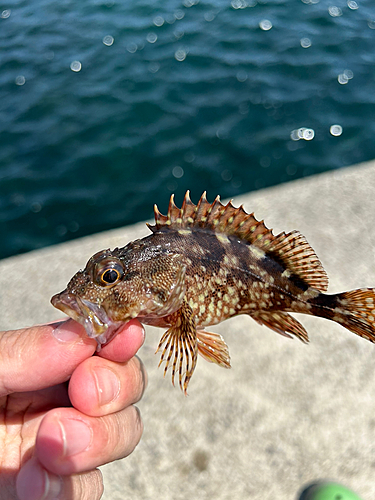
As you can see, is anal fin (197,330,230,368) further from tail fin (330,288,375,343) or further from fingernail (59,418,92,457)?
fingernail (59,418,92,457)

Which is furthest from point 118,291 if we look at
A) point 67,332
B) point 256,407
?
point 256,407

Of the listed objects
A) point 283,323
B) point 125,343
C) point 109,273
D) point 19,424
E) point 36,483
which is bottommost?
point 19,424

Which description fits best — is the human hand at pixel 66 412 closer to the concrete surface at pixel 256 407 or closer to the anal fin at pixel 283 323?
the anal fin at pixel 283 323

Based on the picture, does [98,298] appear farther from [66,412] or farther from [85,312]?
[66,412]

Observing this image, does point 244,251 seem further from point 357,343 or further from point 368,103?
point 368,103

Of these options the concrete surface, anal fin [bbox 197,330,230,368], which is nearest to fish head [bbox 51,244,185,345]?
anal fin [bbox 197,330,230,368]

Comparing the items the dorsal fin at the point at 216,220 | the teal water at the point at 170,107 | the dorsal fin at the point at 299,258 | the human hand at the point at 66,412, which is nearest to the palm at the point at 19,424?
the human hand at the point at 66,412

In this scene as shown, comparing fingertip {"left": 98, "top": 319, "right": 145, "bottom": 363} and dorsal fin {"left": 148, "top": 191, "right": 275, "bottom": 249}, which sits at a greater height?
dorsal fin {"left": 148, "top": 191, "right": 275, "bottom": 249}
